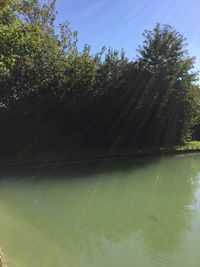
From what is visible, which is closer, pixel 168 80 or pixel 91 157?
pixel 91 157

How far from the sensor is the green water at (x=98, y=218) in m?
4.27

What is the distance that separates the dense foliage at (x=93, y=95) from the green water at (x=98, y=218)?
11.2ft

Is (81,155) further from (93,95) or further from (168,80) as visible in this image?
(168,80)

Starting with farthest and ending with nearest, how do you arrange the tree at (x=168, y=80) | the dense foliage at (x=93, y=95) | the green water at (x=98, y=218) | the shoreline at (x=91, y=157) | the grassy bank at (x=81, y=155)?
the tree at (x=168, y=80) → the dense foliage at (x=93, y=95) → the grassy bank at (x=81, y=155) → the shoreline at (x=91, y=157) → the green water at (x=98, y=218)

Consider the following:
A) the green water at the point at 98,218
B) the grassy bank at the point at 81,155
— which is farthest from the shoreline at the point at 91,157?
the green water at the point at 98,218

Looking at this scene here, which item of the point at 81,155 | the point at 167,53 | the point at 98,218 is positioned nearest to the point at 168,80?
the point at 167,53

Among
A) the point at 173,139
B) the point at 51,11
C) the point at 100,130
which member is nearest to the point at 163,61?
the point at 173,139

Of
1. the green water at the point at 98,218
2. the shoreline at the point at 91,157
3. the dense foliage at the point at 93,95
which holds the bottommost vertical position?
the green water at the point at 98,218

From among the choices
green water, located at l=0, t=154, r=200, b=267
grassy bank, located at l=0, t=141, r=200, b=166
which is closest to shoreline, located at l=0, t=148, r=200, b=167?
grassy bank, located at l=0, t=141, r=200, b=166

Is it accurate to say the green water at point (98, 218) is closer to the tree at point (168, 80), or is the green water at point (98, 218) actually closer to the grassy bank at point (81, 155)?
the grassy bank at point (81, 155)

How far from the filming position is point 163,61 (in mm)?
17047

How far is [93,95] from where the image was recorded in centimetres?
1359

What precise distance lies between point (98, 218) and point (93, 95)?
852 centimetres

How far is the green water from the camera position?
14.0 feet
